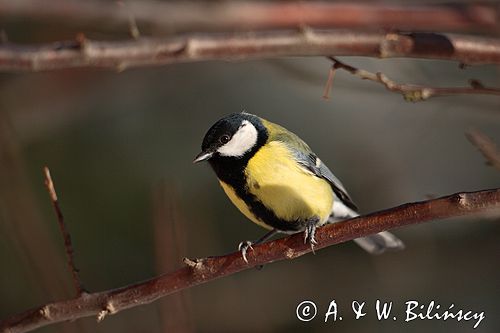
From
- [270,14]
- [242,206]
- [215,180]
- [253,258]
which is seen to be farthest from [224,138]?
[215,180]

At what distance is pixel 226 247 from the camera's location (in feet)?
7.26

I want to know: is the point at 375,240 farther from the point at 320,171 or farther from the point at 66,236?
the point at 66,236

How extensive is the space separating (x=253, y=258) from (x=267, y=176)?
275mm

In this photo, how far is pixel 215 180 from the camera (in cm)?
230

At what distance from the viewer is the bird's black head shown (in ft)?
4.08

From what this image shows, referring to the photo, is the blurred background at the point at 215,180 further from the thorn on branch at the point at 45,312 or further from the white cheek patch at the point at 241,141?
the thorn on branch at the point at 45,312

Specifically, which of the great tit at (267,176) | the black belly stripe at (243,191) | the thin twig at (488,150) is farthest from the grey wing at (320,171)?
the thin twig at (488,150)

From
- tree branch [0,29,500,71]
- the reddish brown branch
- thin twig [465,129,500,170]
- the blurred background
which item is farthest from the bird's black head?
the blurred background

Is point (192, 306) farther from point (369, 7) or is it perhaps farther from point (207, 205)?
point (369, 7)

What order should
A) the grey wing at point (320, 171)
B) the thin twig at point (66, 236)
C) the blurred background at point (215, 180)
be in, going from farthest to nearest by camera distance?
the blurred background at point (215, 180)
the grey wing at point (320, 171)
the thin twig at point (66, 236)

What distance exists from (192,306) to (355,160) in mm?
649

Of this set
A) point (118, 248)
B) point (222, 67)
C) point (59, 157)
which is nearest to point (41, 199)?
point (59, 157)

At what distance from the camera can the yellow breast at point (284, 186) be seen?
1299 mm

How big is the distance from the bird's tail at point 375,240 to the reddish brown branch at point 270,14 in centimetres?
38
